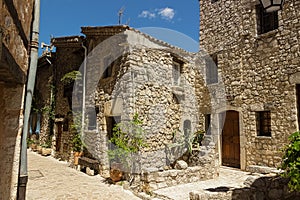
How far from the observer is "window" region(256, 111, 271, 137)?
26.8 ft

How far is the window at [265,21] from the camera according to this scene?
8281 millimetres

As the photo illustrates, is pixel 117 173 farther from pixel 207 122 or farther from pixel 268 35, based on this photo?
pixel 268 35

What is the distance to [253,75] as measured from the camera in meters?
8.59

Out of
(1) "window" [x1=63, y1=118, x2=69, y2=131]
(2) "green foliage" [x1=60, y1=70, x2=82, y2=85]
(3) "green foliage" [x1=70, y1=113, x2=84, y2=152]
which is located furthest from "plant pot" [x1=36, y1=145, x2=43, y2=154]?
(2) "green foliage" [x1=60, y1=70, x2=82, y2=85]

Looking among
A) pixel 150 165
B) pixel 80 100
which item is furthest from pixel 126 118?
pixel 80 100

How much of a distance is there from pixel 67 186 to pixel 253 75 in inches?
283

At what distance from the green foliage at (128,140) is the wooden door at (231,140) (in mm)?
3792

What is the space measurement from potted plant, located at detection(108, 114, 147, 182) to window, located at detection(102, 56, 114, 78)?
229 cm

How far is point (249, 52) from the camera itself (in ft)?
28.7

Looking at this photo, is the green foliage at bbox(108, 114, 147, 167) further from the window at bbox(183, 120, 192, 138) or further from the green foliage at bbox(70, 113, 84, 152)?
the window at bbox(183, 120, 192, 138)

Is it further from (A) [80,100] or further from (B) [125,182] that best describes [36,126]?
(B) [125,182]

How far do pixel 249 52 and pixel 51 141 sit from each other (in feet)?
32.9

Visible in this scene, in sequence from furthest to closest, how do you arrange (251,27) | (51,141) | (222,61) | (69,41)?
1. (51,141)
2. (69,41)
3. (222,61)
4. (251,27)

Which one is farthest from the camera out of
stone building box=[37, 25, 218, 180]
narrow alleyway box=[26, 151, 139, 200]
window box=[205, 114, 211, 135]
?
window box=[205, 114, 211, 135]
